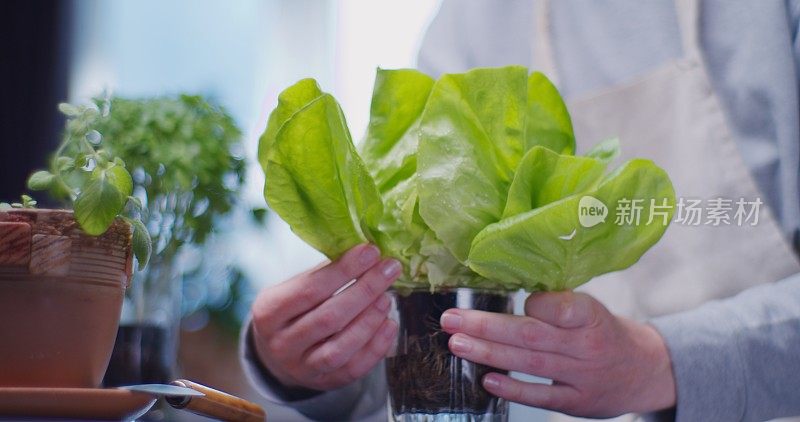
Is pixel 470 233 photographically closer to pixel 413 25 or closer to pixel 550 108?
pixel 550 108

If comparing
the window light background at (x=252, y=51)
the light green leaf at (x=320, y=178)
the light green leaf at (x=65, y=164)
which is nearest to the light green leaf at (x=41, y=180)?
the light green leaf at (x=65, y=164)

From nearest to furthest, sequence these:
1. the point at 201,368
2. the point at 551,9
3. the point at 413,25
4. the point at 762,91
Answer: the point at 762,91 → the point at 551,9 → the point at 201,368 → the point at 413,25

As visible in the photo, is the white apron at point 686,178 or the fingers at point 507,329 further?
the white apron at point 686,178

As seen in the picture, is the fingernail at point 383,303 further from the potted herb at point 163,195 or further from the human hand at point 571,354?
the potted herb at point 163,195

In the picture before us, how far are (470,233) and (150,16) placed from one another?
5.74 ft

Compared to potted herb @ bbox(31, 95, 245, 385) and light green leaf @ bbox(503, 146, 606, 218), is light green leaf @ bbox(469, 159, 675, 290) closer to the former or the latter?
light green leaf @ bbox(503, 146, 606, 218)

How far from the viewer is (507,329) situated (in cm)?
58

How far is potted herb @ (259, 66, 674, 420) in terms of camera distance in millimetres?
534

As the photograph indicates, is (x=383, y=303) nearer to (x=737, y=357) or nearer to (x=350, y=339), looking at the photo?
(x=350, y=339)

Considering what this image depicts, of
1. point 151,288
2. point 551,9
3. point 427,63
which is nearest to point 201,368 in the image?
point 151,288

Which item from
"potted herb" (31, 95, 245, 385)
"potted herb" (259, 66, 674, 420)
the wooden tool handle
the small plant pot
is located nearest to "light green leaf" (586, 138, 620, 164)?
"potted herb" (259, 66, 674, 420)

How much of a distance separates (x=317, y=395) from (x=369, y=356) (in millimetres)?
157

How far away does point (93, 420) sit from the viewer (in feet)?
1.44

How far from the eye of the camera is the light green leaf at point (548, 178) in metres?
0.53
